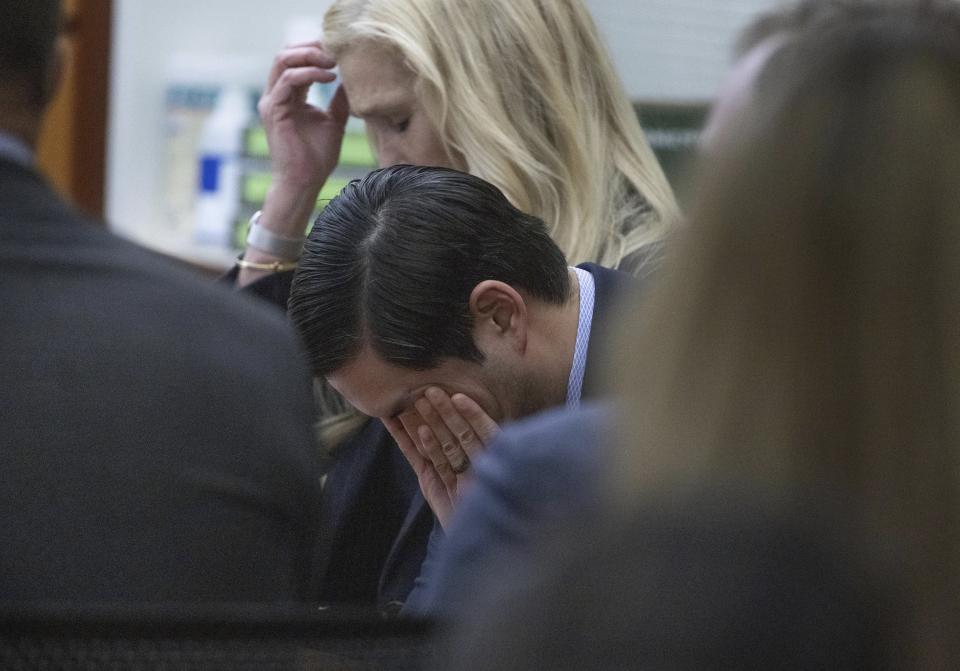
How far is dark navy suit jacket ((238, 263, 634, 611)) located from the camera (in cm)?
195

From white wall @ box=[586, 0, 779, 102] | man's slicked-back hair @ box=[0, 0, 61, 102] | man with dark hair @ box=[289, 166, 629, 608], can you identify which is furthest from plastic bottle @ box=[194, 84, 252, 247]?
man's slicked-back hair @ box=[0, 0, 61, 102]

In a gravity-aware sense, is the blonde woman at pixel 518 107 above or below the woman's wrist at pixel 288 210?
above

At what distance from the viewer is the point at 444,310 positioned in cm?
184

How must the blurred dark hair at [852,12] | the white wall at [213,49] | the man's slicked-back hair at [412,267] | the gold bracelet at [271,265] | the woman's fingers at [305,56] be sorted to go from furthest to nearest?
the white wall at [213,49] < the woman's fingers at [305,56] < the gold bracelet at [271,265] < the man's slicked-back hair at [412,267] < the blurred dark hair at [852,12]

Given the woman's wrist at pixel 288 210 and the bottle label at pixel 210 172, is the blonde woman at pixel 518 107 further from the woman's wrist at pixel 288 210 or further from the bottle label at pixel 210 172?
the bottle label at pixel 210 172

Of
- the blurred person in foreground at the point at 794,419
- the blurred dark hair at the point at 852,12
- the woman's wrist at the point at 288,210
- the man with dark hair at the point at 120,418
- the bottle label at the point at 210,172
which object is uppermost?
the blurred dark hair at the point at 852,12

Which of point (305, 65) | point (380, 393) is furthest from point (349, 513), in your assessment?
point (305, 65)

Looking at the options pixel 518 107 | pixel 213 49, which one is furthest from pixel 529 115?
pixel 213 49

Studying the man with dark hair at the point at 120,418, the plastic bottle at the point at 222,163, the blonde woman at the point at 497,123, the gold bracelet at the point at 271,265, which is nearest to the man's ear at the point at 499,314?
the blonde woman at the point at 497,123

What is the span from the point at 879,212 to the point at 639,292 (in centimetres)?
14

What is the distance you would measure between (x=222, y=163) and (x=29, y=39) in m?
3.40

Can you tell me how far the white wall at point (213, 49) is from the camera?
3480mm

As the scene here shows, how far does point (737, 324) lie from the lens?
0.73m

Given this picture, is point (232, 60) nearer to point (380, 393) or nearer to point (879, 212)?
point (380, 393)
